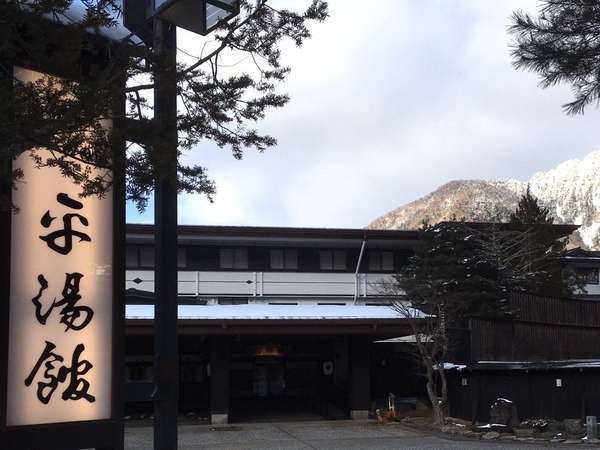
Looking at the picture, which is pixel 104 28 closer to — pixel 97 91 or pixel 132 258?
pixel 97 91

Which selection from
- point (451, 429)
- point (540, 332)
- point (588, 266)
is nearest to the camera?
point (451, 429)

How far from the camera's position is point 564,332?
75.9 feet

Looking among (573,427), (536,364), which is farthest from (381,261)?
(573,427)

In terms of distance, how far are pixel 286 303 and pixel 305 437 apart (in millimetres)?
10839

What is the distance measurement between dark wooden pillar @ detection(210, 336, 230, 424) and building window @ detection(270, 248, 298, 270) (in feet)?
23.0

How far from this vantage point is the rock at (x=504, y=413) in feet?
63.4

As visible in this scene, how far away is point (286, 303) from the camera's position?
98.1 feet

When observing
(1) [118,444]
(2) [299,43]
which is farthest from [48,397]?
(2) [299,43]

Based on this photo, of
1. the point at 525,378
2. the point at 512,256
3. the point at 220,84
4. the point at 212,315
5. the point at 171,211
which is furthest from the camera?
the point at 512,256

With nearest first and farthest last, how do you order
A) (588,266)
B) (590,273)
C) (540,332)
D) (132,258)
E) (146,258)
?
(540,332) → (132,258) → (146,258) → (588,266) → (590,273)

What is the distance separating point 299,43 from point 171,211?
6.31ft

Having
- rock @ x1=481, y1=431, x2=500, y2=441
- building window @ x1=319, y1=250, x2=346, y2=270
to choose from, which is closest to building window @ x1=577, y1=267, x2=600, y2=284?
building window @ x1=319, y1=250, x2=346, y2=270

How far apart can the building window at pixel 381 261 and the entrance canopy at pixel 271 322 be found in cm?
711

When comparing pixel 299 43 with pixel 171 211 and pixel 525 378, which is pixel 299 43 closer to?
pixel 171 211
